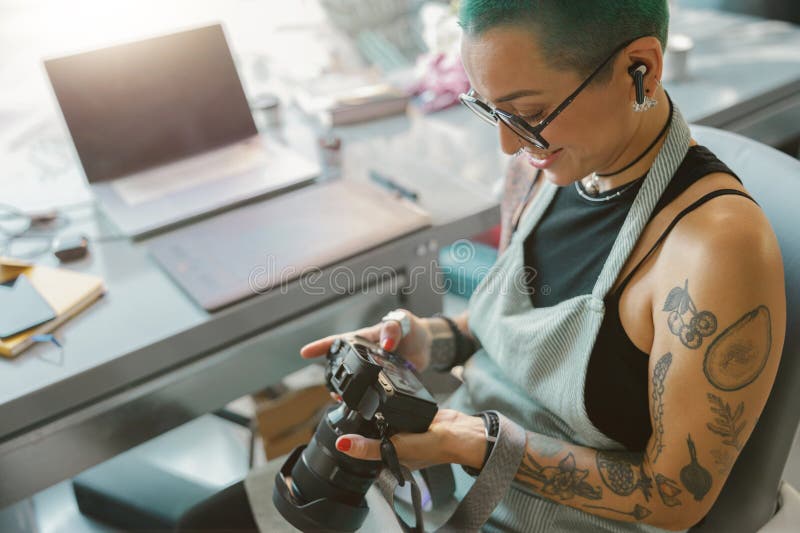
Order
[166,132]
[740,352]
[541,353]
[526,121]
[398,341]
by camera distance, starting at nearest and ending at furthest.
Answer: [740,352]
[526,121]
[541,353]
[398,341]
[166,132]

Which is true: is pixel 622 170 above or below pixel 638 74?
below

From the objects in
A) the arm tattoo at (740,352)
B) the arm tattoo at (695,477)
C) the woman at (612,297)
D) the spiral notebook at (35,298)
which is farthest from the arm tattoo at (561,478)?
the spiral notebook at (35,298)

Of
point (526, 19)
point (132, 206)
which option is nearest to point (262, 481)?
point (132, 206)

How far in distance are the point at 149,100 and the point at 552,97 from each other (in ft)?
3.12

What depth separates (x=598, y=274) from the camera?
0.90 m

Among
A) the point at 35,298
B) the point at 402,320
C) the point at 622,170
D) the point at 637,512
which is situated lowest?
the point at 637,512

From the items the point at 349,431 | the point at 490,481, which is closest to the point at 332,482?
the point at 349,431

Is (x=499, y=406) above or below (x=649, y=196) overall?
below

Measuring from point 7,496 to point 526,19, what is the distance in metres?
0.95

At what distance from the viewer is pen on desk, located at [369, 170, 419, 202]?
1.32 meters

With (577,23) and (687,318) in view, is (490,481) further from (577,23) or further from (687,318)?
(577,23)

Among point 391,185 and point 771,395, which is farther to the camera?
point 391,185

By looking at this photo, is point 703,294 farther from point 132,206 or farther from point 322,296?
Answer: point 132,206

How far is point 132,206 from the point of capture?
4.42ft
